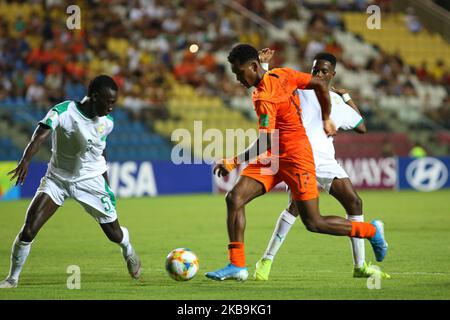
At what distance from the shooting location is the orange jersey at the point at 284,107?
8555 millimetres

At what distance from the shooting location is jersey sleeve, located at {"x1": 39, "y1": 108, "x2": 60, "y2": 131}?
843 centimetres

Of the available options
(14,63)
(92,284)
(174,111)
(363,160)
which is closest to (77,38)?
(14,63)

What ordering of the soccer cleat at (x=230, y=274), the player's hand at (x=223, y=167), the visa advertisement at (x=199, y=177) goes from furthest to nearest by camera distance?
the visa advertisement at (x=199, y=177) → the soccer cleat at (x=230, y=274) → the player's hand at (x=223, y=167)

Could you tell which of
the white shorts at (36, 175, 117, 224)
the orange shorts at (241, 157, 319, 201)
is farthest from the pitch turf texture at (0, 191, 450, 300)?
the orange shorts at (241, 157, 319, 201)

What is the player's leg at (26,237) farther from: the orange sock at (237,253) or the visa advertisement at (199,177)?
the visa advertisement at (199,177)

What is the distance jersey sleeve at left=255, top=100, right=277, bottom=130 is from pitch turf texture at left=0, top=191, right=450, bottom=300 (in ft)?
5.28

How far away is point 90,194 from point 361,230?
2855 millimetres

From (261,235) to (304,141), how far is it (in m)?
5.65

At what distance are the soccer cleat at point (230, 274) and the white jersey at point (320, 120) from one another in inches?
62.2

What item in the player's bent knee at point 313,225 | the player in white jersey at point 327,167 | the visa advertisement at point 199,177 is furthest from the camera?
the visa advertisement at point 199,177

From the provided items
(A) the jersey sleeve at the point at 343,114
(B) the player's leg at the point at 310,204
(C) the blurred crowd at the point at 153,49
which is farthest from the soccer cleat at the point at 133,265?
(C) the blurred crowd at the point at 153,49

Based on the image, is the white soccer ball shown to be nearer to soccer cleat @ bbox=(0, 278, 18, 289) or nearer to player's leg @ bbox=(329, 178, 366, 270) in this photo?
soccer cleat @ bbox=(0, 278, 18, 289)

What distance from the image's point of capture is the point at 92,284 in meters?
8.98
